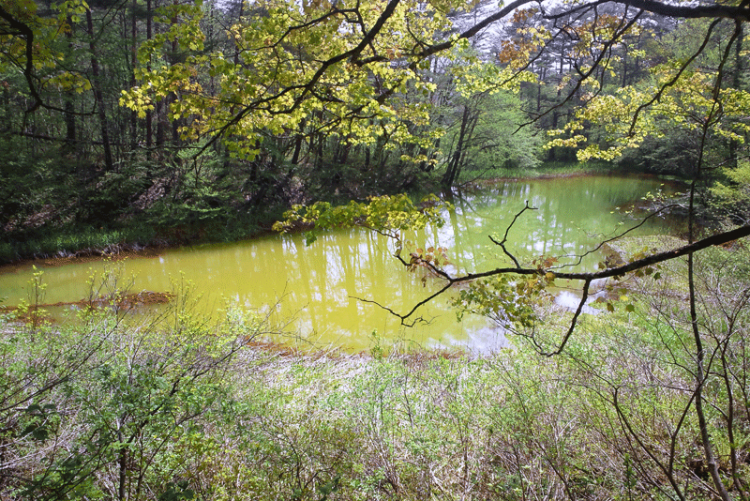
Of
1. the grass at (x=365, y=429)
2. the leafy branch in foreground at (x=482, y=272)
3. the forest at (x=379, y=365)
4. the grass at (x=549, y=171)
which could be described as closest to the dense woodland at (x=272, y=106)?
the forest at (x=379, y=365)

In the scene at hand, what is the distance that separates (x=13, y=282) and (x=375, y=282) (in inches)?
341

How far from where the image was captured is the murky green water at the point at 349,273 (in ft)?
24.0

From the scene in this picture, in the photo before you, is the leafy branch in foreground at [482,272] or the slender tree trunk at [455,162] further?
the slender tree trunk at [455,162]

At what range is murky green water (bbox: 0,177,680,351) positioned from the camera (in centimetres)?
733

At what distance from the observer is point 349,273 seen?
1088 cm

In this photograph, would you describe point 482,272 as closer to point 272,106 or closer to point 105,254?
point 272,106

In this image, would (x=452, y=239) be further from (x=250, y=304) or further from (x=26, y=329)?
(x=26, y=329)

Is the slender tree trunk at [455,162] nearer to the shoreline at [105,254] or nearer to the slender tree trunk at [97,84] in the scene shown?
the shoreline at [105,254]

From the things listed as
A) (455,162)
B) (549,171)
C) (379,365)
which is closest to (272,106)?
(379,365)

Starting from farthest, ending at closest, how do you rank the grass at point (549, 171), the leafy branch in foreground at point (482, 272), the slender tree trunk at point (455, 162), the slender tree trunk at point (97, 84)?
the grass at point (549, 171)
the slender tree trunk at point (455, 162)
the slender tree trunk at point (97, 84)
the leafy branch in foreground at point (482, 272)

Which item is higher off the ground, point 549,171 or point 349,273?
point 549,171

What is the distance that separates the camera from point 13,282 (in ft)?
29.2

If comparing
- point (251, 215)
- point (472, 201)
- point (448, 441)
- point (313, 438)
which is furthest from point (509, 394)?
point (472, 201)

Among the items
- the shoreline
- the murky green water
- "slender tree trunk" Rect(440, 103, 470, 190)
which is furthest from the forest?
"slender tree trunk" Rect(440, 103, 470, 190)
